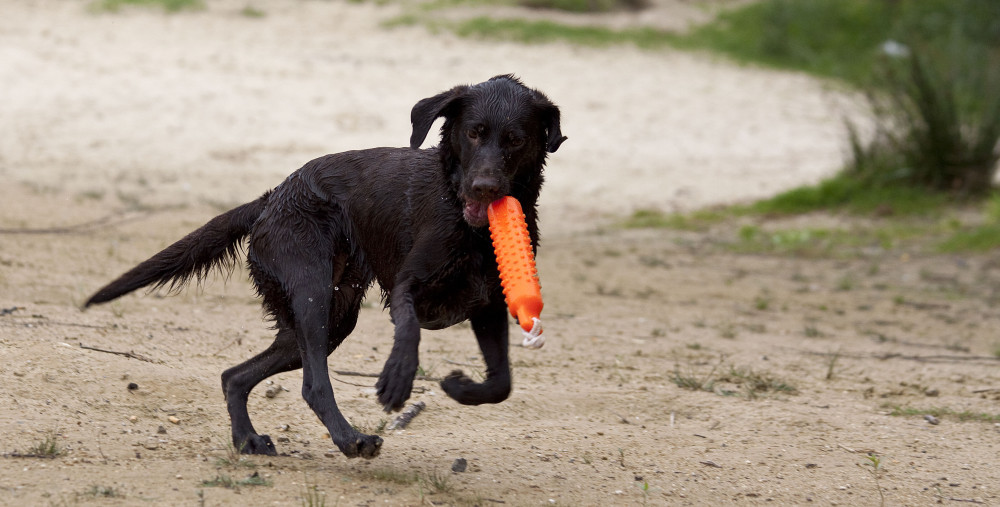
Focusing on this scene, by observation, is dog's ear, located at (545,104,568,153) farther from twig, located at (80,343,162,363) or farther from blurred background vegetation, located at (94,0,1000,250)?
blurred background vegetation, located at (94,0,1000,250)

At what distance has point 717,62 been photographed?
17234mm

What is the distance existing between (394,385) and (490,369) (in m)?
0.59

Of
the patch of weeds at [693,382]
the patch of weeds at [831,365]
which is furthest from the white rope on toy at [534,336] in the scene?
the patch of weeds at [831,365]

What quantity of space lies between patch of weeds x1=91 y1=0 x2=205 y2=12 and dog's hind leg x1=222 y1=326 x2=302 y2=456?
39.9 feet

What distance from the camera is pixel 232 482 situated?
3887mm

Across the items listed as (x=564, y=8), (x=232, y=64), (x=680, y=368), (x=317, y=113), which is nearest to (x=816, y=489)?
(x=680, y=368)

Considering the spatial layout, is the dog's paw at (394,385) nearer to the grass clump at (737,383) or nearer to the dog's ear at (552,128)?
the dog's ear at (552,128)

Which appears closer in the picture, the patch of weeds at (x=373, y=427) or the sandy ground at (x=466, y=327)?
the sandy ground at (x=466, y=327)

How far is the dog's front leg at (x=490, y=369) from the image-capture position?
428cm

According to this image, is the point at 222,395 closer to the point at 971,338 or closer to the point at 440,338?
the point at 440,338

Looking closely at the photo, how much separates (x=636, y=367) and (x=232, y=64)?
9.64 metres

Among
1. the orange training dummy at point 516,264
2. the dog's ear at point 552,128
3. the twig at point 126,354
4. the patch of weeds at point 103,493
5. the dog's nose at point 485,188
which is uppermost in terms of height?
the dog's ear at point 552,128

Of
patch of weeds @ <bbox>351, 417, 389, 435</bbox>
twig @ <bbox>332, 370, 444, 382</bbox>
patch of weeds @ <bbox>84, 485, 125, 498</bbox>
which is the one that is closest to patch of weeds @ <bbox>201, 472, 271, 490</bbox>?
patch of weeds @ <bbox>84, 485, 125, 498</bbox>

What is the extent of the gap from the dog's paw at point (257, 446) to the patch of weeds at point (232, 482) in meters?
0.46
